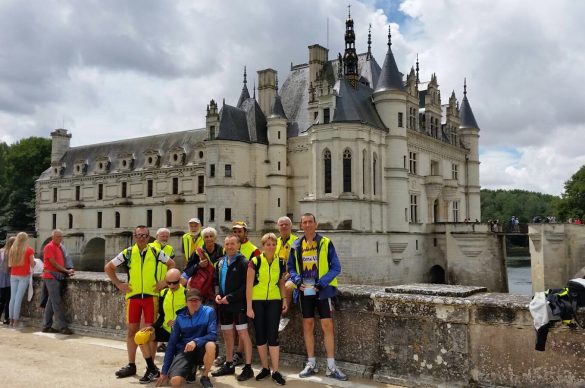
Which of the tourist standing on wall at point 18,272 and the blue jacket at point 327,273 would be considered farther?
the tourist standing on wall at point 18,272

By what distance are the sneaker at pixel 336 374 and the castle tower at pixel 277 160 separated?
30042 mm

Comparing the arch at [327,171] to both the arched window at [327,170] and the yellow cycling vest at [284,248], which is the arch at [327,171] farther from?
the yellow cycling vest at [284,248]

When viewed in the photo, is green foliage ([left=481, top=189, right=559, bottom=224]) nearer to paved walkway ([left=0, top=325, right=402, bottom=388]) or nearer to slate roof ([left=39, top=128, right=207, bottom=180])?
slate roof ([left=39, top=128, right=207, bottom=180])

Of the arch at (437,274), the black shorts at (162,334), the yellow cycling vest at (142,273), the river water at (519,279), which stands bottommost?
the river water at (519,279)

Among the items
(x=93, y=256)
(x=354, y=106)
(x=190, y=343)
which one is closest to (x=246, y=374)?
(x=190, y=343)

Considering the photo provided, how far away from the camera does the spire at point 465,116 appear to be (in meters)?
44.2

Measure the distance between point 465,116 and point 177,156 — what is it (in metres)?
25.1

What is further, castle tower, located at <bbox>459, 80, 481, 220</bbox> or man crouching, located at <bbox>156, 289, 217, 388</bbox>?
castle tower, located at <bbox>459, 80, 481, 220</bbox>

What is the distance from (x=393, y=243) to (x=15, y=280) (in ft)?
81.1

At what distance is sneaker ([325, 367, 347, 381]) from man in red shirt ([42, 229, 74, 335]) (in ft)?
17.0

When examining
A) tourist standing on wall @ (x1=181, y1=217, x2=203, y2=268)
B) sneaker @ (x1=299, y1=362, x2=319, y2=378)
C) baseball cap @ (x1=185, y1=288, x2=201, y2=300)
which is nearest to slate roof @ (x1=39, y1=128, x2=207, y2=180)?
tourist standing on wall @ (x1=181, y1=217, x2=203, y2=268)

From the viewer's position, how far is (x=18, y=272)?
32.2 feet

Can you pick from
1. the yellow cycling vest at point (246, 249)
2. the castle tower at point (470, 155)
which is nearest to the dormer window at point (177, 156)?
the castle tower at point (470, 155)

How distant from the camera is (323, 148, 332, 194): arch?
30.0m
